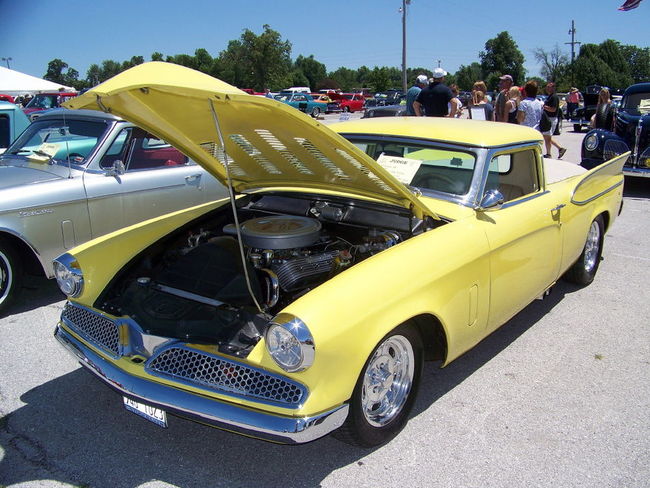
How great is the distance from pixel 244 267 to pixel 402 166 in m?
1.37

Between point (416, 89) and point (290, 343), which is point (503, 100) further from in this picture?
point (290, 343)

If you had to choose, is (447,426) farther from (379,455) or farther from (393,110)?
(393,110)

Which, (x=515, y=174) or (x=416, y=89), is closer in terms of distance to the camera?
(x=515, y=174)

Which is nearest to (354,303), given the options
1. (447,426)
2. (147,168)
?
(447,426)

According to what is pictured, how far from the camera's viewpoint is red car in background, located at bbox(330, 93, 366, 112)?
3922 cm

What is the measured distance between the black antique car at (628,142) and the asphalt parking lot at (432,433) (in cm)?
623

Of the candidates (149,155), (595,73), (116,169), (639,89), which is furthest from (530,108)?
(595,73)

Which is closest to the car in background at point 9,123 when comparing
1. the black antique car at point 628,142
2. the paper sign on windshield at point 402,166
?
the paper sign on windshield at point 402,166

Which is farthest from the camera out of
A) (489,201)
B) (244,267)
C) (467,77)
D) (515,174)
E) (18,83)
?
(467,77)

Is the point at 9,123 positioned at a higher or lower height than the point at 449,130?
higher

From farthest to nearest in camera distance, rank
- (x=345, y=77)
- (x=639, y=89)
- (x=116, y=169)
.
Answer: (x=345, y=77), (x=639, y=89), (x=116, y=169)

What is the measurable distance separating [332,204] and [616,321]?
7.94ft

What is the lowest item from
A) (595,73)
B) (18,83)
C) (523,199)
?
(523,199)

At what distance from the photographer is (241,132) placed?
304 cm
